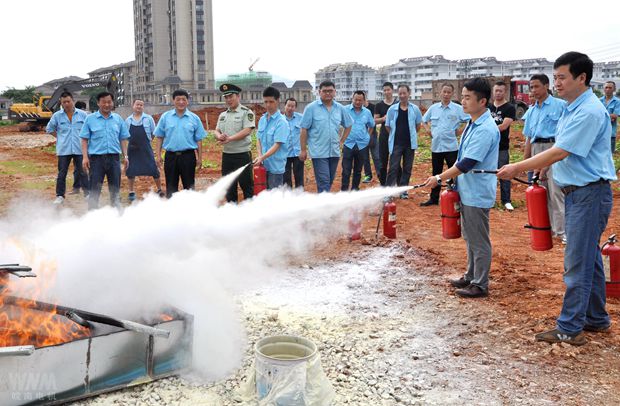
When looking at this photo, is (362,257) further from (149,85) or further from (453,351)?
(149,85)

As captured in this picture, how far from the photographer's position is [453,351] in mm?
4617

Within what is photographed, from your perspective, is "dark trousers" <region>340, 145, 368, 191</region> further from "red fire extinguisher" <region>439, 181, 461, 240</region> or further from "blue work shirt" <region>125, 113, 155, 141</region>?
"red fire extinguisher" <region>439, 181, 461, 240</region>

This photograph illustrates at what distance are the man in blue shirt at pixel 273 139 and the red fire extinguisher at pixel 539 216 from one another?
4.42 m

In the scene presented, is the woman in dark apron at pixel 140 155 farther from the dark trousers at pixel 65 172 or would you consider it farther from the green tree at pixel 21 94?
the green tree at pixel 21 94

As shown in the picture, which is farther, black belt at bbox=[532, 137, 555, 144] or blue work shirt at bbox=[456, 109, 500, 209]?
black belt at bbox=[532, 137, 555, 144]

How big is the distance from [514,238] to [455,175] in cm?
375

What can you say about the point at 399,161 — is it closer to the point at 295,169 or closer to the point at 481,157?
the point at 295,169

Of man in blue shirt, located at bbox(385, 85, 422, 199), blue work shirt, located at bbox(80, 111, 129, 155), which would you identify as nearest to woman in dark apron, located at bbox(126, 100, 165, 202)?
blue work shirt, located at bbox(80, 111, 129, 155)

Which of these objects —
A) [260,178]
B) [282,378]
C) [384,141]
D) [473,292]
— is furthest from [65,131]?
[282,378]

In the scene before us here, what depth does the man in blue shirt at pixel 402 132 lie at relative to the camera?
10820 mm

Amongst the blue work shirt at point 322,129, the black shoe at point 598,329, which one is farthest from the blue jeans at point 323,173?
the black shoe at point 598,329

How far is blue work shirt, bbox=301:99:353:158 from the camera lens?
8.73 meters

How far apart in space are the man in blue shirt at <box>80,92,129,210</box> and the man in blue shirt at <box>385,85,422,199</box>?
5591 millimetres

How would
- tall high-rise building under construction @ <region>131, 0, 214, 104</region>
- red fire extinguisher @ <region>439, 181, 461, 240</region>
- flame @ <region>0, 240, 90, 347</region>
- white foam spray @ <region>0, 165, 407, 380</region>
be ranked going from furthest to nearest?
tall high-rise building under construction @ <region>131, 0, 214, 104</region> < red fire extinguisher @ <region>439, 181, 461, 240</region> < white foam spray @ <region>0, 165, 407, 380</region> < flame @ <region>0, 240, 90, 347</region>
